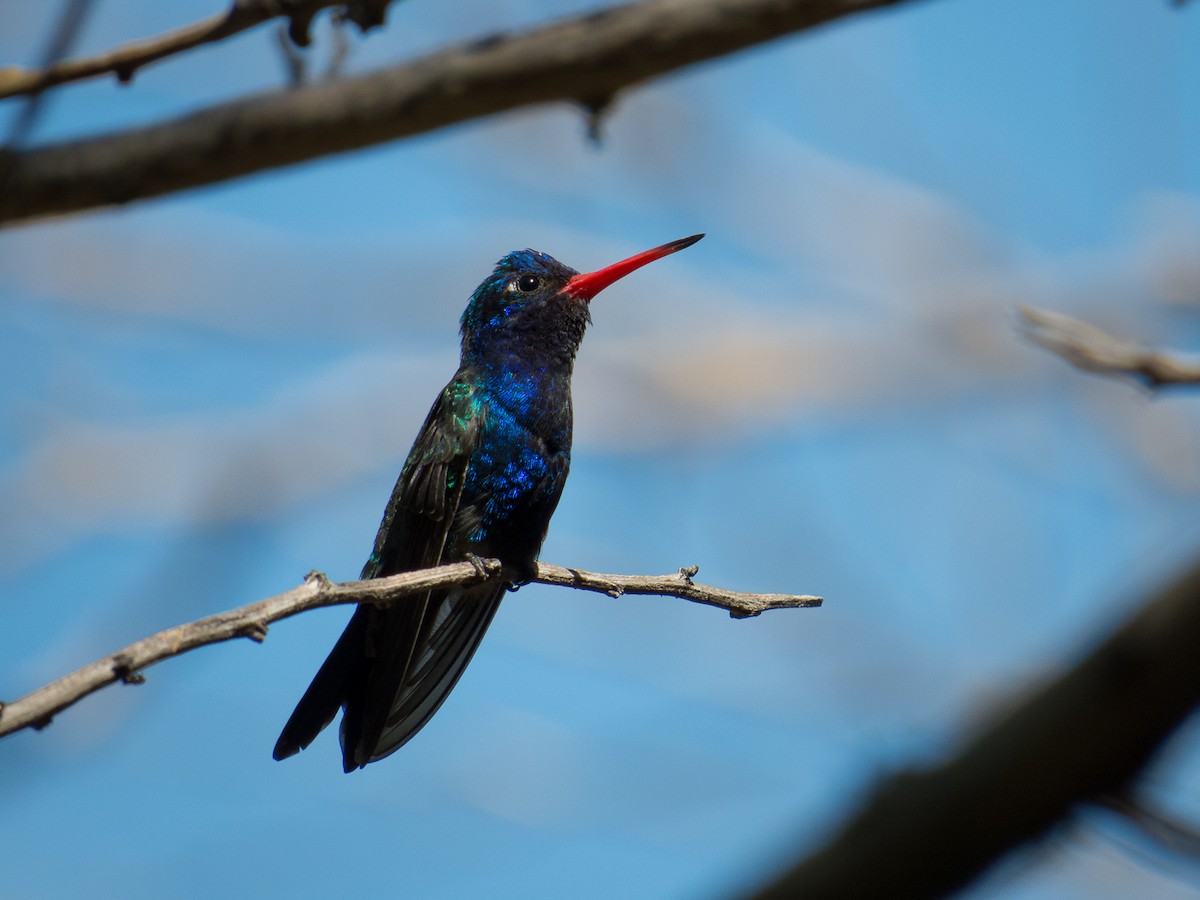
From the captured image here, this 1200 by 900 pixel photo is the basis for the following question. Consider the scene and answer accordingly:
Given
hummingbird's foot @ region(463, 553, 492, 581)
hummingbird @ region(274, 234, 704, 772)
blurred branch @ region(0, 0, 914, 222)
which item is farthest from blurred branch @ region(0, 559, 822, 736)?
blurred branch @ region(0, 0, 914, 222)

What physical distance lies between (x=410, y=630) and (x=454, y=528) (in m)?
0.56

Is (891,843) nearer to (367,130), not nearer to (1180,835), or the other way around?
(1180,835)

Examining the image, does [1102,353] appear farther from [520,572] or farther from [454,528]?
[454,528]

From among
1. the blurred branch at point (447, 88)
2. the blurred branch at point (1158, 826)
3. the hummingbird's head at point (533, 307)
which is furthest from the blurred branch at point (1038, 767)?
the hummingbird's head at point (533, 307)

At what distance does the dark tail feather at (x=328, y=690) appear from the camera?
4121 mm

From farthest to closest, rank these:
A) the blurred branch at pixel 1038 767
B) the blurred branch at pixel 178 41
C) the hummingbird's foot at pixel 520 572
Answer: the hummingbird's foot at pixel 520 572 < the blurred branch at pixel 178 41 < the blurred branch at pixel 1038 767

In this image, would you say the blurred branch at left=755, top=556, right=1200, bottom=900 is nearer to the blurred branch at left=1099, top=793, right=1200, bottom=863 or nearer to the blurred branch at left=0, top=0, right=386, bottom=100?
the blurred branch at left=1099, top=793, right=1200, bottom=863

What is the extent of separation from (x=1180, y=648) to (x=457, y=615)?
13.8ft

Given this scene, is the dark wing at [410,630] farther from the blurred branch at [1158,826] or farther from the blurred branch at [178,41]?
the blurred branch at [1158,826]

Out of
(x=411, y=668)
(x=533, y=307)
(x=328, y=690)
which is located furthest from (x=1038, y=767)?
(x=533, y=307)

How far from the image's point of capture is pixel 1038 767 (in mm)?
756

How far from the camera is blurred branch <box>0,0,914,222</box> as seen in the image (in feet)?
9.50

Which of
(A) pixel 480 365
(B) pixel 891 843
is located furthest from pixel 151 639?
(A) pixel 480 365

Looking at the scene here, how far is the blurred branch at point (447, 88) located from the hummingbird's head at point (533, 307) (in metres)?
2.05
